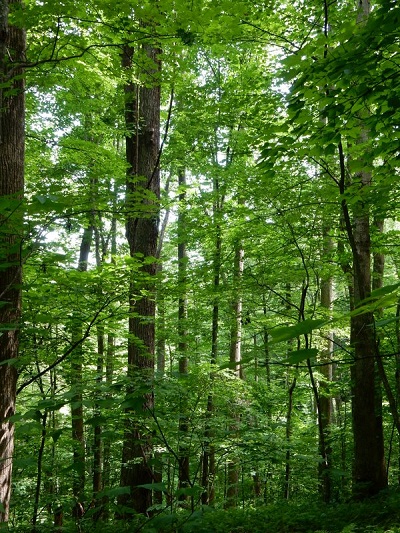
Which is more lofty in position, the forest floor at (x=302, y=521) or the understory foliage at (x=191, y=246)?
the understory foliage at (x=191, y=246)

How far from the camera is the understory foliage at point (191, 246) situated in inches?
111

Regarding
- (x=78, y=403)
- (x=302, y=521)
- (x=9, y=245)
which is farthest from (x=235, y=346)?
(x=78, y=403)

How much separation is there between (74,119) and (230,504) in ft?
36.4

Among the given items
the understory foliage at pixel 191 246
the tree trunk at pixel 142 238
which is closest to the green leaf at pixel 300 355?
the understory foliage at pixel 191 246

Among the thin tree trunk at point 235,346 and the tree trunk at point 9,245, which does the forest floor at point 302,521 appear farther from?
the thin tree trunk at point 235,346

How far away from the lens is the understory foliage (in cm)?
282

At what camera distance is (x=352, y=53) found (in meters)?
2.46

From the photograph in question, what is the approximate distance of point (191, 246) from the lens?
10.8m

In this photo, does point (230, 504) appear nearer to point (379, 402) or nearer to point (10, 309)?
point (379, 402)

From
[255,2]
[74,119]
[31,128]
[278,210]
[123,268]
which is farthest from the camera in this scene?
[74,119]

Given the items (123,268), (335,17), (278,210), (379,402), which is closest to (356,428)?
(379,402)

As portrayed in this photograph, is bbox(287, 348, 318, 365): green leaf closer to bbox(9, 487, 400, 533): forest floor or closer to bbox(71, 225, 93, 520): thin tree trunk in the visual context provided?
bbox(71, 225, 93, 520): thin tree trunk

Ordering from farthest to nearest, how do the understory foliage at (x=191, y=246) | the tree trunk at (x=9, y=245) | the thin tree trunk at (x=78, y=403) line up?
the tree trunk at (x=9, y=245) < the understory foliage at (x=191, y=246) < the thin tree trunk at (x=78, y=403)

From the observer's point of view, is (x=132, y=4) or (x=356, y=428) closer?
(x=132, y=4)
